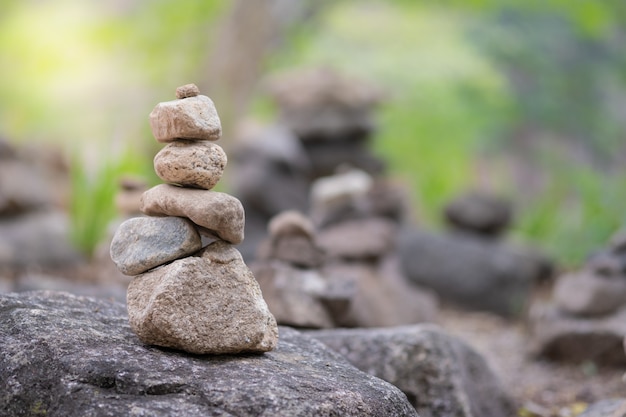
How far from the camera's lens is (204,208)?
239 cm

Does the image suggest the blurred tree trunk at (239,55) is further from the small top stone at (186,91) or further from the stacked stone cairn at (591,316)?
the small top stone at (186,91)

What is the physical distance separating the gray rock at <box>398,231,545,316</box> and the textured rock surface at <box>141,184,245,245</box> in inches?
214

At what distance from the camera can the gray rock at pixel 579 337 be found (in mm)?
4898

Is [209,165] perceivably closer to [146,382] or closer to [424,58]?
[146,382]

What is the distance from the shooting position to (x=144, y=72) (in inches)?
624

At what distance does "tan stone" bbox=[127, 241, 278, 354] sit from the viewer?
2.33 metres

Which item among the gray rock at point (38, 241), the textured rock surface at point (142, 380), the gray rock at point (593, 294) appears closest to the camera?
the textured rock surface at point (142, 380)

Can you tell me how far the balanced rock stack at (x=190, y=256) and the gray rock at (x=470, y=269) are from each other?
17.5 feet

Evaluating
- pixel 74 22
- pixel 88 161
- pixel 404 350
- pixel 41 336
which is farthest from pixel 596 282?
pixel 74 22

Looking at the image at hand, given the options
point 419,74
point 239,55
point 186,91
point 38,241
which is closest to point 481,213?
point 38,241

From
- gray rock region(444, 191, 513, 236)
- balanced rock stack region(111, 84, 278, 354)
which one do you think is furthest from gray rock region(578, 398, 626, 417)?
gray rock region(444, 191, 513, 236)

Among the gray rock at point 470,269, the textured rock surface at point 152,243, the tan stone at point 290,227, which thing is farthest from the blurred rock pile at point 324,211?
the textured rock surface at point 152,243

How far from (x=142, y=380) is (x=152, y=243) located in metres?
0.50

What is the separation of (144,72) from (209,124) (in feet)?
45.9
